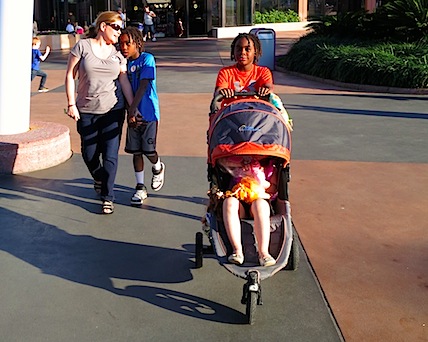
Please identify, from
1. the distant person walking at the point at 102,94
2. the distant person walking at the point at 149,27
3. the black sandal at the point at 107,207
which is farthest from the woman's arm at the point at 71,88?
the distant person walking at the point at 149,27

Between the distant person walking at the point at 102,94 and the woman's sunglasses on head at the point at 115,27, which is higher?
the woman's sunglasses on head at the point at 115,27

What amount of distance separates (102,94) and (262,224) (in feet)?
7.90

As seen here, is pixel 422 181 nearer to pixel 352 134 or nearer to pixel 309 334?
pixel 352 134

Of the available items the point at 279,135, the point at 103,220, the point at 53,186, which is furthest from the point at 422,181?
the point at 53,186

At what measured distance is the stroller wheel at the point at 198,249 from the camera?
4.57 metres

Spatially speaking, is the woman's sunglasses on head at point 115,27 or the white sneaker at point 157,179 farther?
the white sneaker at point 157,179

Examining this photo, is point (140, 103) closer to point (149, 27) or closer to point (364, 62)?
point (364, 62)

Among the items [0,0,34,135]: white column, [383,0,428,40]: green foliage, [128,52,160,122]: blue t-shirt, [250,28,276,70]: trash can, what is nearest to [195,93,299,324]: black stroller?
[128,52,160,122]: blue t-shirt

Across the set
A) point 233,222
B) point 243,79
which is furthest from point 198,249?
point 243,79

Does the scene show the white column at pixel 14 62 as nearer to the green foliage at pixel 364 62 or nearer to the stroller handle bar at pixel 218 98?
the stroller handle bar at pixel 218 98

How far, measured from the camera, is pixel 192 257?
4859 millimetres

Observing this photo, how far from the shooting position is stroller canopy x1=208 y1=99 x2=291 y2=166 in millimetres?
4227

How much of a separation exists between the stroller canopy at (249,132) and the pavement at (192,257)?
3.17 ft

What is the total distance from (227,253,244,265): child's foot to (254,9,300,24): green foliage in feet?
107
